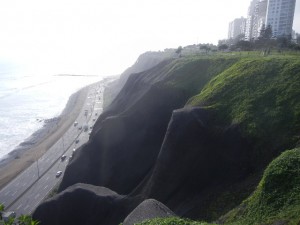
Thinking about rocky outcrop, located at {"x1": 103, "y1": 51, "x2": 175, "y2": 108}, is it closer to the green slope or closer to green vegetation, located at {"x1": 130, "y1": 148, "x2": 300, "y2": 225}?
the green slope

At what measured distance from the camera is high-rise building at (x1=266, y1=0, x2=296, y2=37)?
117 metres

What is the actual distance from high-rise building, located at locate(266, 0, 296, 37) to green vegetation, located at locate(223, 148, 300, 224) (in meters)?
112

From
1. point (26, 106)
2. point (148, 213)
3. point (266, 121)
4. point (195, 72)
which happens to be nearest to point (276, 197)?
point (148, 213)

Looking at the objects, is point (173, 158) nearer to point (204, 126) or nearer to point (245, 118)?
point (204, 126)

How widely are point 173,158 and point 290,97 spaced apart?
11.6m

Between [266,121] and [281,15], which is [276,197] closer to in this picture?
Answer: [266,121]

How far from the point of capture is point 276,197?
52.2 ft

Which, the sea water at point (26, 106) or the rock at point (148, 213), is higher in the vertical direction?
the rock at point (148, 213)

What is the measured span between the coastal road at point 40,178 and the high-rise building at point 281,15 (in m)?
83.6

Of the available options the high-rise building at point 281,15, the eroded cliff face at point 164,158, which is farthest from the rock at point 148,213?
the high-rise building at point 281,15

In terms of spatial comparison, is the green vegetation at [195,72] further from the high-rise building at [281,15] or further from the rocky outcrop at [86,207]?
the high-rise building at [281,15]

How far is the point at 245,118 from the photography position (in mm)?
26375

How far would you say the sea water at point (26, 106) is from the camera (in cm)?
8239

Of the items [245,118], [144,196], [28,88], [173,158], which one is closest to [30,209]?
[144,196]
